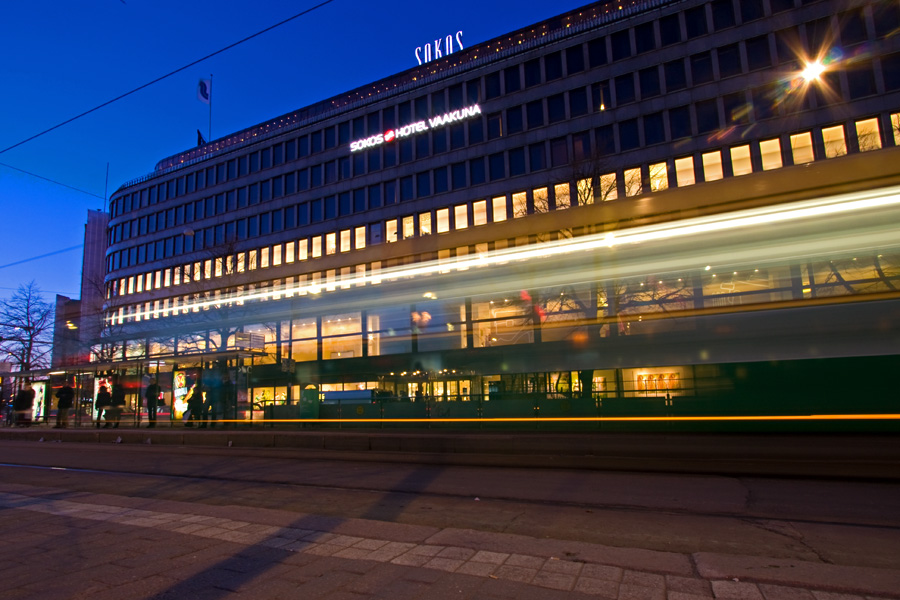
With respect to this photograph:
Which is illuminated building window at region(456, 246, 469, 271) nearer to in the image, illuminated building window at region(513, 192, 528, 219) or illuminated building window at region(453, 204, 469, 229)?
illuminated building window at region(513, 192, 528, 219)

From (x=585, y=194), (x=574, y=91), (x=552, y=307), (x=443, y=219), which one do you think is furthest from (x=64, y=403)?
(x=574, y=91)

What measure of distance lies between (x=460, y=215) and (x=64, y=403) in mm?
27533

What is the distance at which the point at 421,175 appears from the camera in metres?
44.0

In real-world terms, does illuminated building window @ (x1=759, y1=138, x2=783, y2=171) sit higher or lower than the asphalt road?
higher

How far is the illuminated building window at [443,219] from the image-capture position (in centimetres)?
4197

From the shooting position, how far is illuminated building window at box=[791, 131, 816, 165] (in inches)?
1219

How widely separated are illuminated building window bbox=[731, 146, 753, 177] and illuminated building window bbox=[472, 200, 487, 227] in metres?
16.1

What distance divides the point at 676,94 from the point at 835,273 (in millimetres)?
31781

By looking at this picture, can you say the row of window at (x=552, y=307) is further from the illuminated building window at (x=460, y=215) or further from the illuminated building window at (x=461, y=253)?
the illuminated building window at (x=460, y=215)

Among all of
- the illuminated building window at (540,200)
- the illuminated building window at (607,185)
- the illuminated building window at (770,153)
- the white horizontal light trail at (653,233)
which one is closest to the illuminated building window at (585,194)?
the illuminated building window at (607,185)

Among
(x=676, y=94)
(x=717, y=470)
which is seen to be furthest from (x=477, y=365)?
(x=676, y=94)

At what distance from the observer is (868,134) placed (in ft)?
97.7

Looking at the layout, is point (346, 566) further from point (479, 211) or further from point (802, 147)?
point (479, 211)

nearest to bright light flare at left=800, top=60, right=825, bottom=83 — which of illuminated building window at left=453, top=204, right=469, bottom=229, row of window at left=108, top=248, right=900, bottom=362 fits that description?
illuminated building window at left=453, top=204, right=469, bottom=229
